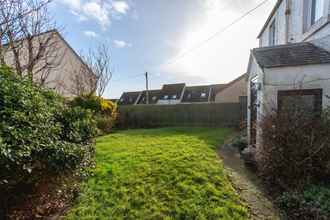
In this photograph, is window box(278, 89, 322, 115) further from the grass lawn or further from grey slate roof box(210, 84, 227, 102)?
grey slate roof box(210, 84, 227, 102)

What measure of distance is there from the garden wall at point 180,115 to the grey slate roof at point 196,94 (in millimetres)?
16372

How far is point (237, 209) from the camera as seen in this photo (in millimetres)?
2904

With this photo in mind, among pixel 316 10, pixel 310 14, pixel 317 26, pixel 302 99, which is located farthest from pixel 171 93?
pixel 302 99

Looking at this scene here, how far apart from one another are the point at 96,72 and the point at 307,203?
46.4ft

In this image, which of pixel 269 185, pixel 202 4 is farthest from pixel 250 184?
pixel 202 4

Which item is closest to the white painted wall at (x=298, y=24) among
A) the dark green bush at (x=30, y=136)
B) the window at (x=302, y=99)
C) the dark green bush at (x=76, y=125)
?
the window at (x=302, y=99)

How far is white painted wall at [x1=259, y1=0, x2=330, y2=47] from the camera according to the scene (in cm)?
508

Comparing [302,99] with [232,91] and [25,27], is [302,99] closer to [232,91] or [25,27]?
[25,27]

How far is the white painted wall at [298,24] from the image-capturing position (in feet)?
16.7

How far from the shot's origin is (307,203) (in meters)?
2.79

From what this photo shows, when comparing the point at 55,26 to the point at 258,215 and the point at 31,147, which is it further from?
the point at 258,215

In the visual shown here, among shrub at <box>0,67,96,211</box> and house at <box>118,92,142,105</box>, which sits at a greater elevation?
house at <box>118,92,142,105</box>

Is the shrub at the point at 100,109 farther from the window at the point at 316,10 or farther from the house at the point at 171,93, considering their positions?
the house at the point at 171,93

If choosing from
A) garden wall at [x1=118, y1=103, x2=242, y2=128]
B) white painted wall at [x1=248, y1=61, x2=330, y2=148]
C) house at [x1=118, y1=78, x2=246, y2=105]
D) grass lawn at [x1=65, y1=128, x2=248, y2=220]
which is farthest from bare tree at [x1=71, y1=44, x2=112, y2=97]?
house at [x1=118, y1=78, x2=246, y2=105]
